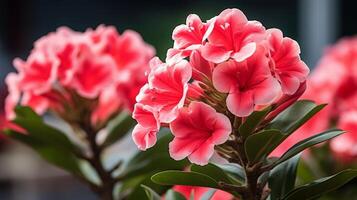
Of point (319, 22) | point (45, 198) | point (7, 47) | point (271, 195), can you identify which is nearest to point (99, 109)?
point (271, 195)

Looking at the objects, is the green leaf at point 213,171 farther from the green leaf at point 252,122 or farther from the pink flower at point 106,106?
the pink flower at point 106,106

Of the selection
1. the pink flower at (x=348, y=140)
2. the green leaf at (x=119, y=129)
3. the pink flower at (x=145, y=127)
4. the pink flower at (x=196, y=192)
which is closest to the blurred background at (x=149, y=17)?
the pink flower at (x=348, y=140)

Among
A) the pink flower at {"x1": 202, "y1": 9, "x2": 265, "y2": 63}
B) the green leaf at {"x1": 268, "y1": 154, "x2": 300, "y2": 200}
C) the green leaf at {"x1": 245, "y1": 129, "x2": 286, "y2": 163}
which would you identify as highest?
the pink flower at {"x1": 202, "y1": 9, "x2": 265, "y2": 63}

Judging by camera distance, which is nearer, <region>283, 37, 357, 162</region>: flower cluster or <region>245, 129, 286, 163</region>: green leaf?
<region>245, 129, 286, 163</region>: green leaf

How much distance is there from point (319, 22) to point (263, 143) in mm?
3765

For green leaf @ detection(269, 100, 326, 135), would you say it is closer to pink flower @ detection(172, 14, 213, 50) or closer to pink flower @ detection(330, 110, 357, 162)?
pink flower @ detection(172, 14, 213, 50)

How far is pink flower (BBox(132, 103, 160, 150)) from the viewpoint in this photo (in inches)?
21.3

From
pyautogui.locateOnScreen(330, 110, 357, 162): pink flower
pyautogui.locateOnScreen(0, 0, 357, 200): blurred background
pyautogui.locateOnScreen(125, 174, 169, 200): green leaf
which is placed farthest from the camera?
pyautogui.locateOnScreen(0, 0, 357, 200): blurred background

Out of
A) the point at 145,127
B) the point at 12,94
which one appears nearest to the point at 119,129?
the point at 12,94

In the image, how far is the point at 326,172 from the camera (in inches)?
42.4

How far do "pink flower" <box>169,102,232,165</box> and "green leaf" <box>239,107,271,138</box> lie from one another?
1.4 inches

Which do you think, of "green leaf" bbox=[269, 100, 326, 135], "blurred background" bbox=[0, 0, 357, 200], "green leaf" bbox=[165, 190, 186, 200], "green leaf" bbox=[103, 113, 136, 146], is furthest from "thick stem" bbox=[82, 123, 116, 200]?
"blurred background" bbox=[0, 0, 357, 200]

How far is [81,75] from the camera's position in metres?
0.85

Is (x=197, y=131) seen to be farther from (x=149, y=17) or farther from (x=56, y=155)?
(x=149, y=17)
